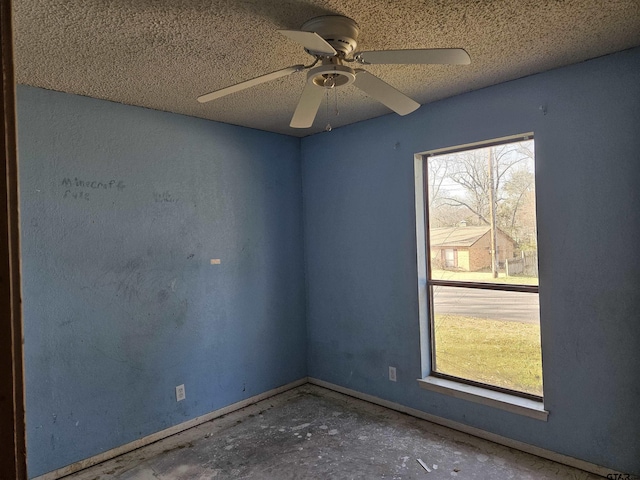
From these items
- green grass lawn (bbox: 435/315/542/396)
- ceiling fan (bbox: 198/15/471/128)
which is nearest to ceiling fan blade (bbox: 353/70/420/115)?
ceiling fan (bbox: 198/15/471/128)

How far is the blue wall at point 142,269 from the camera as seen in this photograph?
260cm

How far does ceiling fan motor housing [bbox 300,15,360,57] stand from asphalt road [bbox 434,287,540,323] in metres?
1.99

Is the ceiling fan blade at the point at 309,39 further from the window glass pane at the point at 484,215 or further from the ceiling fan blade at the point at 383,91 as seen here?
the window glass pane at the point at 484,215

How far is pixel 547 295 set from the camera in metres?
2.64

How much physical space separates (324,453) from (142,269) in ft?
5.94

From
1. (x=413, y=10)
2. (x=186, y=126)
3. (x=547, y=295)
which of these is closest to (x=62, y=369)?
(x=186, y=126)

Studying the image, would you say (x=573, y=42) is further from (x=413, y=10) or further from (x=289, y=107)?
(x=289, y=107)

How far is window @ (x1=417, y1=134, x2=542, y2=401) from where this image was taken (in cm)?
280

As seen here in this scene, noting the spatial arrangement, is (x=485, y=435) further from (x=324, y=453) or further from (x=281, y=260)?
(x=281, y=260)

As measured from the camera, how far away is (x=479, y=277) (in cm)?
304

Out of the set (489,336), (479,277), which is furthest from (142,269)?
(489,336)

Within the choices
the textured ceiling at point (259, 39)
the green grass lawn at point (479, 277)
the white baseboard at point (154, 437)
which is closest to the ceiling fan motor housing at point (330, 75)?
the textured ceiling at point (259, 39)

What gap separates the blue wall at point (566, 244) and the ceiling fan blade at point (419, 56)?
129 cm

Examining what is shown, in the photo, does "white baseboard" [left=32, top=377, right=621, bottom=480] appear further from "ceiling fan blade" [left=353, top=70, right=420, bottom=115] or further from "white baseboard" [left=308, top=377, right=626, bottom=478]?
"ceiling fan blade" [left=353, top=70, right=420, bottom=115]
